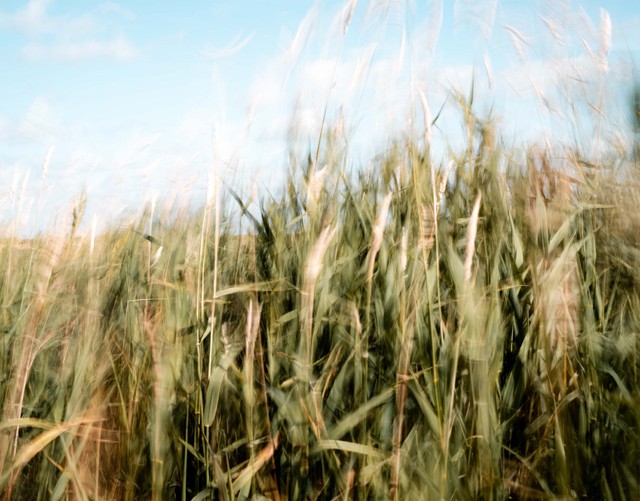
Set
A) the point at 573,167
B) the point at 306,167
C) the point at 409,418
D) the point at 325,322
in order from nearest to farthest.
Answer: the point at 409,418 → the point at 325,322 → the point at 306,167 → the point at 573,167

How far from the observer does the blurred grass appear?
1020 mm

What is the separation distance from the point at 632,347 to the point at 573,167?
86 cm

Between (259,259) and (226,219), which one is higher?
(226,219)

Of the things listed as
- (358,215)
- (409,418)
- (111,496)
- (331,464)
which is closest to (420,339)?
(409,418)

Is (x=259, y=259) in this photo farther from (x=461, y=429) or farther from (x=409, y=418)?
(x=461, y=429)

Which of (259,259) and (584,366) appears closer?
(584,366)

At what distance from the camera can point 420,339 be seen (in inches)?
46.7

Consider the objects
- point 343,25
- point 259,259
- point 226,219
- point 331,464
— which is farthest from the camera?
point 226,219

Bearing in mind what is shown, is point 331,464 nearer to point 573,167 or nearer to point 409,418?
point 409,418

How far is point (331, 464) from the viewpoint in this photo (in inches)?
40.4

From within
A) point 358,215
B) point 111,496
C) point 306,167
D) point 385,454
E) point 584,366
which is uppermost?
point 306,167

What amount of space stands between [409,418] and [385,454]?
118 mm

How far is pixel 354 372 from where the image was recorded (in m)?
1.19

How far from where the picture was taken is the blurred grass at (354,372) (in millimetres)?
1020
